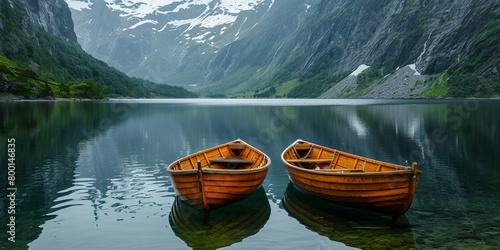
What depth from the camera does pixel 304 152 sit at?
34.0 metres

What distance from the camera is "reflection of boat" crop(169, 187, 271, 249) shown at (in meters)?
18.3

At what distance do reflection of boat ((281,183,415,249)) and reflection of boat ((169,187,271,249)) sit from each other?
2.02 m

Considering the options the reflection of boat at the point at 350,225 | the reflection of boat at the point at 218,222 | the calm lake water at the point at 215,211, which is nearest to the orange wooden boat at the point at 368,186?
the reflection of boat at the point at 350,225

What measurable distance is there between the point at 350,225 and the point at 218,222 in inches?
257

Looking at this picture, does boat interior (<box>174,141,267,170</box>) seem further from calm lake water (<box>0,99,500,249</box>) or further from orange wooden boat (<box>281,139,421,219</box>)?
orange wooden boat (<box>281,139,421,219</box>)

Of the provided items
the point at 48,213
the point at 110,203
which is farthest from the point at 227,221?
the point at 48,213

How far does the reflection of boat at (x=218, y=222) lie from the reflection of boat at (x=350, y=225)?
79.6 inches

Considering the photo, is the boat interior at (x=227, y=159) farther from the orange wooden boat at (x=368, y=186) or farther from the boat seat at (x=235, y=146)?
the orange wooden boat at (x=368, y=186)

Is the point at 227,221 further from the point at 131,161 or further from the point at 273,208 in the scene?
the point at 131,161

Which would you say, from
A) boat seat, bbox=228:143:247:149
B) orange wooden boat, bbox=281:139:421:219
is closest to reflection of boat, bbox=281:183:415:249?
orange wooden boat, bbox=281:139:421:219

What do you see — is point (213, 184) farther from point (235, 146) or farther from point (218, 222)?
point (235, 146)

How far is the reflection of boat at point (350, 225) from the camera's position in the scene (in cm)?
1762

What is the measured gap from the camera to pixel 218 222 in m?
20.5

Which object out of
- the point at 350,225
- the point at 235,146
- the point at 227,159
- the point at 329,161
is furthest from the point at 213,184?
the point at 235,146
